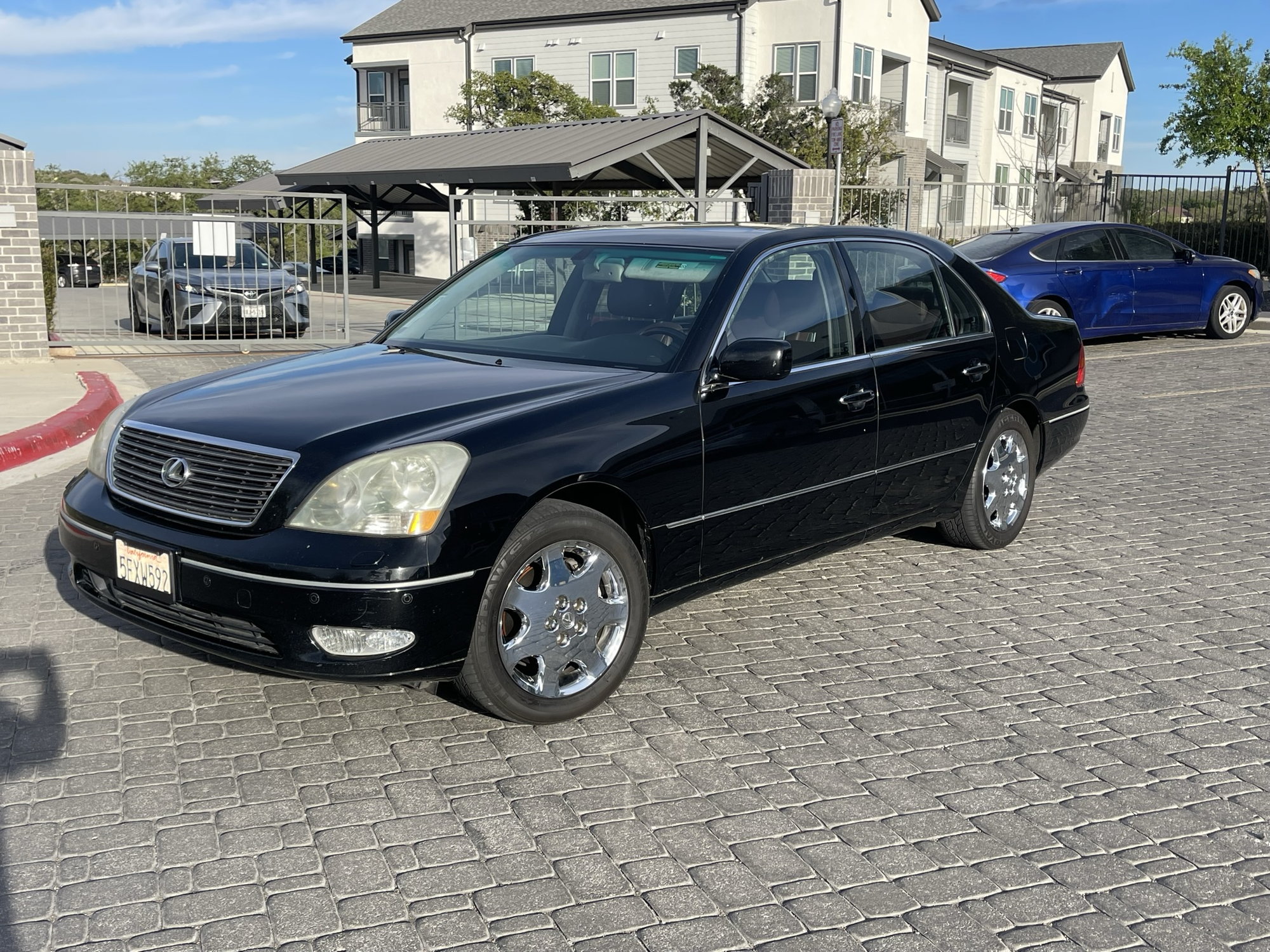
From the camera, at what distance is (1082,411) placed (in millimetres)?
7320

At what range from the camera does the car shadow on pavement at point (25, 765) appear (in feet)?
10.2

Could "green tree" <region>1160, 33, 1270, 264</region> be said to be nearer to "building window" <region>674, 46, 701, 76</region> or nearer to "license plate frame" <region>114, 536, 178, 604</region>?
"building window" <region>674, 46, 701, 76</region>

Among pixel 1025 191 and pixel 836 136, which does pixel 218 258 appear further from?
pixel 1025 191

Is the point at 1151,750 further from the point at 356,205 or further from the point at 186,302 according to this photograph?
the point at 356,205

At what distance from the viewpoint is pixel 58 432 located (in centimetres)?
961

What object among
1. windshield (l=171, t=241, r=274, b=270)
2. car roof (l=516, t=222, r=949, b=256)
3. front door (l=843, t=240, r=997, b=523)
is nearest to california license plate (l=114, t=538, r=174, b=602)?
car roof (l=516, t=222, r=949, b=256)

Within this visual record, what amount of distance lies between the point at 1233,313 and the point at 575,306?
1589 cm

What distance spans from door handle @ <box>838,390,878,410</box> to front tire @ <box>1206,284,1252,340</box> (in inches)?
575

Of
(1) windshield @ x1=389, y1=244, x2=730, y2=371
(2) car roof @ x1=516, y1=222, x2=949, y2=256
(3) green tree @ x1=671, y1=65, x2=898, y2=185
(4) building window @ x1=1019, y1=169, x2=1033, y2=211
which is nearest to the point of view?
(1) windshield @ x1=389, y1=244, x2=730, y2=371

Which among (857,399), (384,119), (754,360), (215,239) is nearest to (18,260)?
(215,239)

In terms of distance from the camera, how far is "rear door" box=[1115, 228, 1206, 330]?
16891 mm

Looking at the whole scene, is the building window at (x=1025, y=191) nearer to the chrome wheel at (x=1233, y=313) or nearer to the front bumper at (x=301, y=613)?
the chrome wheel at (x=1233, y=313)

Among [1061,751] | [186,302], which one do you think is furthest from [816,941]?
[186,302]

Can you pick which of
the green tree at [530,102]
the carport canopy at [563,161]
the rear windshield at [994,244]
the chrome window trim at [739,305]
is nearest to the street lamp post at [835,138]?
the carport canopy at [563,161]
